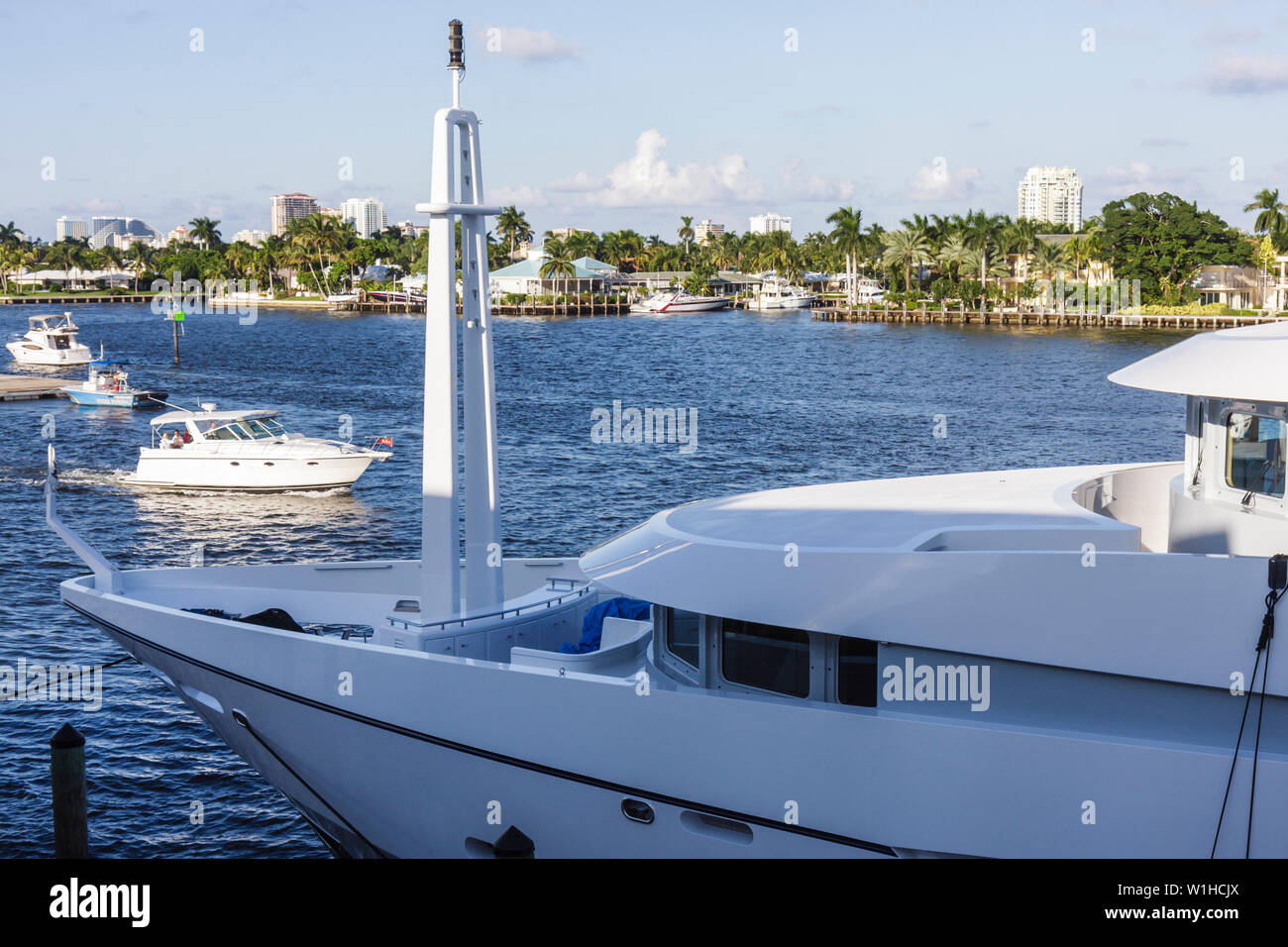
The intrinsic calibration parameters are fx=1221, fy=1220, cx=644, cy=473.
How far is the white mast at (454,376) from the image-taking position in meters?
10.7

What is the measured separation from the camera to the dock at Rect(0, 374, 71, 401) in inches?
2354

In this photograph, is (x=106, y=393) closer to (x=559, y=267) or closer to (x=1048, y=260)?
(x=1048, y=260)

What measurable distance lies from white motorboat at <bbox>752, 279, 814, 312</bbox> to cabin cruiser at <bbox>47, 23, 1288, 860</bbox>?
552 ft

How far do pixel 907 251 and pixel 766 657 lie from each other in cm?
14692

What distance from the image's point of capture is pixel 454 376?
11023mm

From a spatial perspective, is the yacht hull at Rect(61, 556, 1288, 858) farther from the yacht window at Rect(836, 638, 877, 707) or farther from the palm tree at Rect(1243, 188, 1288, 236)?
the palm tree at Rect(1243, 188, 1288, 236)

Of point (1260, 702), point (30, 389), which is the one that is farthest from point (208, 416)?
point (1260, 702)

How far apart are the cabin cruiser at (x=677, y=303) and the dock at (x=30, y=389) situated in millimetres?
107940

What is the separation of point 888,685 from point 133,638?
7.59m

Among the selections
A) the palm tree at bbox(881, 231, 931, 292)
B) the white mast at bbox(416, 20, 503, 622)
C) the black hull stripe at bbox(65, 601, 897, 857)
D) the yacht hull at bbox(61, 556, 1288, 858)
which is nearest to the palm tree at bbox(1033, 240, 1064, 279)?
the palm tree at bbox(881, 231, 931, 292)

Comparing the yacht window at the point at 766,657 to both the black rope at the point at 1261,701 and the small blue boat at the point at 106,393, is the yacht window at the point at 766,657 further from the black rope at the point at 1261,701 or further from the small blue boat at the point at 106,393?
the small blue boat at the point at 106,393
